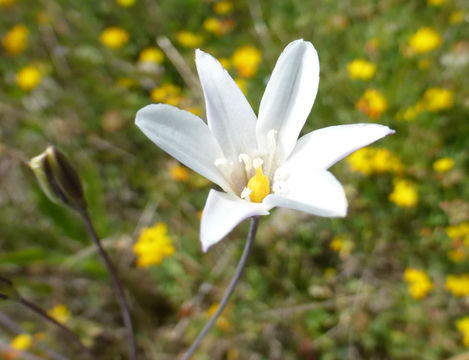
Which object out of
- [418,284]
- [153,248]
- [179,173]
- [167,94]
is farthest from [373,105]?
[153,248]

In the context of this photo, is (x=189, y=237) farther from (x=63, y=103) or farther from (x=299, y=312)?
(x=63, y=103)

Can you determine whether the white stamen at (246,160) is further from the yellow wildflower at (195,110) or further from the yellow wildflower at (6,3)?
the yellow wildflower at (6,3)

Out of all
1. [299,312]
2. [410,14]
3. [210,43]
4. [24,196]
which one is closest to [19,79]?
[24,196]

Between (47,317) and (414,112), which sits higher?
(47,317)

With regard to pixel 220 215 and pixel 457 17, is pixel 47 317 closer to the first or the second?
pixel 220 215

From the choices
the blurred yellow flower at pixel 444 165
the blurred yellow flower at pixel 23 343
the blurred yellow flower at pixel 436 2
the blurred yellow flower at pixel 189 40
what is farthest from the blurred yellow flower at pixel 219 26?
the blurred yellow flower at pixel 23 343

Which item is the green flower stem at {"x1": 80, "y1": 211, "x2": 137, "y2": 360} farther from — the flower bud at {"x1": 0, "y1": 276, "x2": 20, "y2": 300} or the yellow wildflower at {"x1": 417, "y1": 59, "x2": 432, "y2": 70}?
the yellow wildflower at {"x1": 417, "y1": 59, "x2": 432, "y2": 70}
